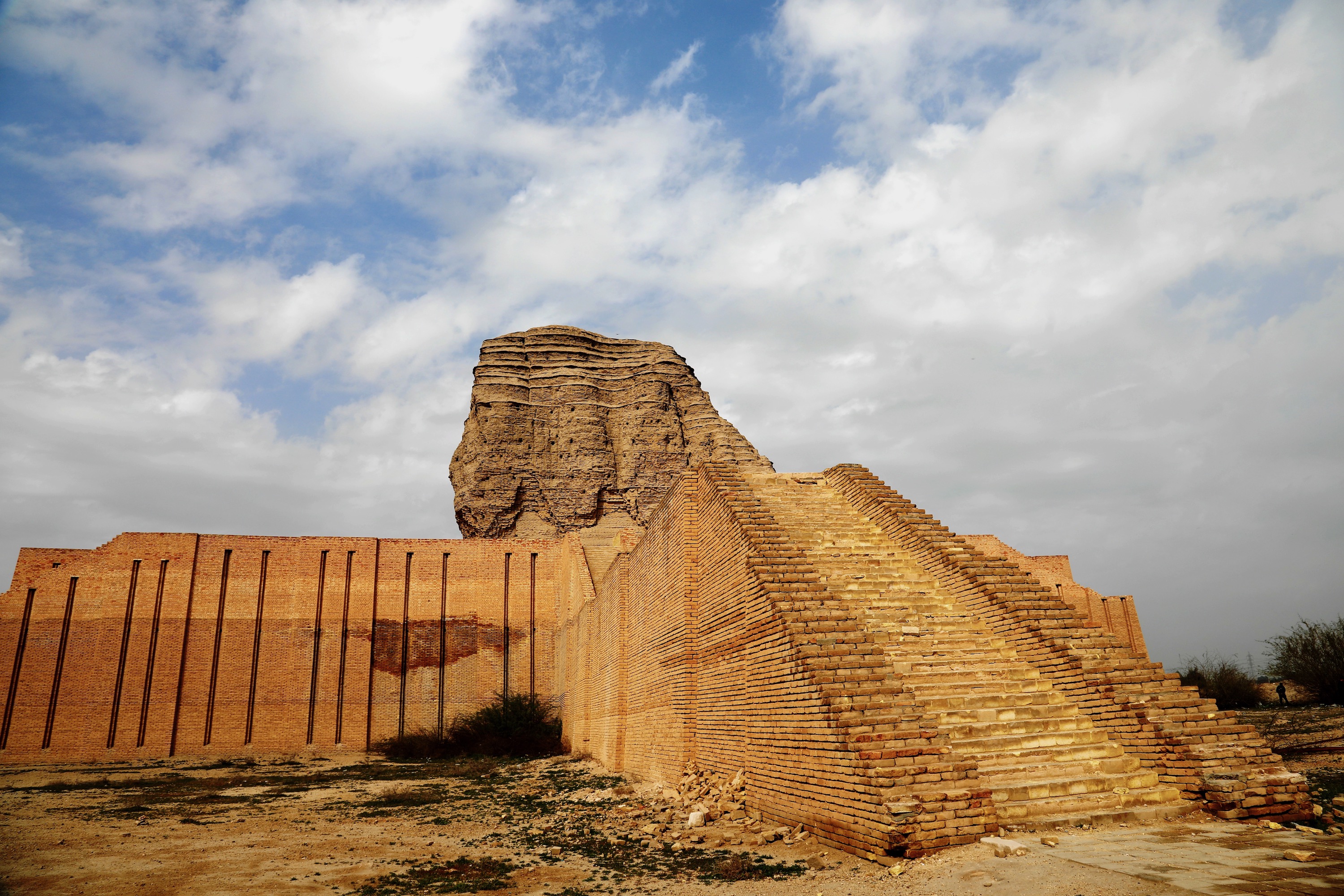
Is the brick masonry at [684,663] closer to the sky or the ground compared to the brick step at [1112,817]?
closer to the sky

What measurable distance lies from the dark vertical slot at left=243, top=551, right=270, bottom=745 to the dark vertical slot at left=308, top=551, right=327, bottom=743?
1.38m

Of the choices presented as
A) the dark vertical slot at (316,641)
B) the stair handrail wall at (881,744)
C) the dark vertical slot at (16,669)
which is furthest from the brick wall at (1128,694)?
the dark vertical slot at (16,669)

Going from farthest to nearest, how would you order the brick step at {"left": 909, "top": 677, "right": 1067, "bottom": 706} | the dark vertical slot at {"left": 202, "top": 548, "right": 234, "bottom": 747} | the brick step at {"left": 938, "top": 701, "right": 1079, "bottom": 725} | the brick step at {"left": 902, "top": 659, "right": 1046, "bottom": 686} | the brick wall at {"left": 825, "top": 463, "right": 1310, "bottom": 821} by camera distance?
the dark vertical slot at {"left": 202, "top": 548, "right": 234, "bottom": 747} → the brick step at {"left": 902, "top": 659, "right": 1046, "bottom": 686} → the brick step at {"left": 909, "top": 677, "right": 1067, "bottom": 706} → the brick step at {"left": 938, "top": 701, "right": 1079, "bottom": 725} → the brick wall at {"left": 825, "top": 463, "right": 1310, "bottom": 821}

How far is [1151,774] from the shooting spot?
232 inches

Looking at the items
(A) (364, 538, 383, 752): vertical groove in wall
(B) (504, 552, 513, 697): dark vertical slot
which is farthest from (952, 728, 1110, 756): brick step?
(A) (364, 538, 383, 752): vertical groove in wall

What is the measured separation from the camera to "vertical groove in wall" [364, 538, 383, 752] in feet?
69.2

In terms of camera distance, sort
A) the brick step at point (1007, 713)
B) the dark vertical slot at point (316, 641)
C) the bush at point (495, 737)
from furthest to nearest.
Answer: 1. the dark vertical slot at point (316, 641)
2. the bush at point (495, 737)
3. the brick step at point (1007, 713)

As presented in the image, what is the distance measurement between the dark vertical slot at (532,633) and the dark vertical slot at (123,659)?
34.3ft

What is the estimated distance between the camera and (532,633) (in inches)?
898

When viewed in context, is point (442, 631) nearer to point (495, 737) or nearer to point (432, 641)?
point (432, 641)

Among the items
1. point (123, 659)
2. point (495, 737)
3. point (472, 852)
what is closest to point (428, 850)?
point (472, 852)

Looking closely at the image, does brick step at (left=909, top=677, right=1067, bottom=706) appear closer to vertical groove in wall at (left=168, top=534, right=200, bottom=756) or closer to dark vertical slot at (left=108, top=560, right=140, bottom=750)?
vertical groove in wall at (left=168, top=534, right=200, bottom=756)

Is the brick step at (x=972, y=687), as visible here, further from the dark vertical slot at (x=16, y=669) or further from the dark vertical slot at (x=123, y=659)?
the dark vertical slot at (x=16, y=669)

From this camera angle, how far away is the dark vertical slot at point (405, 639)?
2127 centimetres
